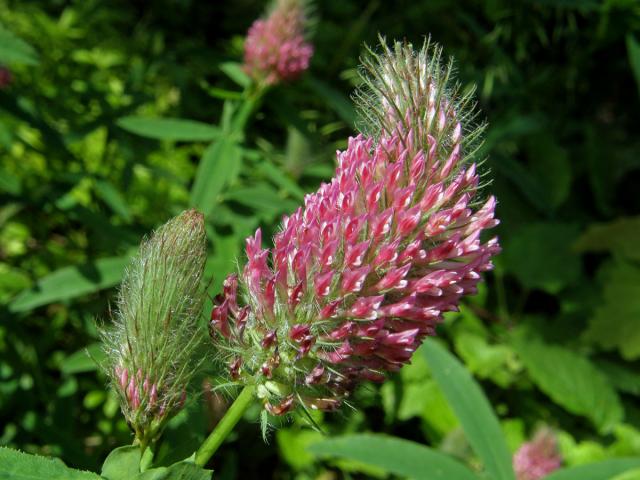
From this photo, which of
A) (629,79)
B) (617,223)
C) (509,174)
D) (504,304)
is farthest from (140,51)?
(629,79)

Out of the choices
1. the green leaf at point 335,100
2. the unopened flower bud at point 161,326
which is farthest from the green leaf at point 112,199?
the unopened flower bud at point 161,326

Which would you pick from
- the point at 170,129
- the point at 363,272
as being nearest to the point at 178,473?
the point at 363,272

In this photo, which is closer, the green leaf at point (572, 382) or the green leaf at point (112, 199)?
the green leaf at point (112, 199)

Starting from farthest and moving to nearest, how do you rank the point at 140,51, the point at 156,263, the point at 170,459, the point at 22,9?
1. the point at 140,51
2. the point at 22,9
3. the point at 170,459
4. the point at 156,263

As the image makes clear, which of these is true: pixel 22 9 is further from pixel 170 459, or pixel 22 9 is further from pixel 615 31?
pixel 170 459

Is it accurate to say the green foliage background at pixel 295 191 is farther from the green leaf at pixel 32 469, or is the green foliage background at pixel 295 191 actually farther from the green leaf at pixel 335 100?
the green leaf at pixel 32 469

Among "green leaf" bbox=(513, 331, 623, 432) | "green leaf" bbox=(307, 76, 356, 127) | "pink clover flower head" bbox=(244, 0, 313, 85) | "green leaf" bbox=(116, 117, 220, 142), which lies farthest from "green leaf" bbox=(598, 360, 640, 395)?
"green leaf" bbox=(116, 117, 220, 142)

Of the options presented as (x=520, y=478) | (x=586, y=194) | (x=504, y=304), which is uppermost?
(x=586, y=194)

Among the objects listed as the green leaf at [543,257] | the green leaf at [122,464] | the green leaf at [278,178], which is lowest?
the green leaf at [122,464]
